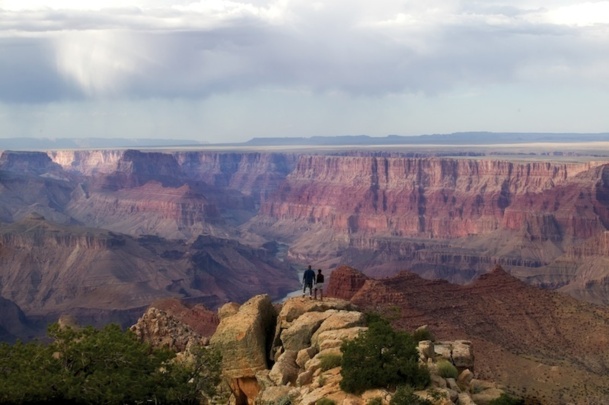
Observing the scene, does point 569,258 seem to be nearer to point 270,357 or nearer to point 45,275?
point 45,275

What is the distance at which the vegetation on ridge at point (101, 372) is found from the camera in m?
35.1

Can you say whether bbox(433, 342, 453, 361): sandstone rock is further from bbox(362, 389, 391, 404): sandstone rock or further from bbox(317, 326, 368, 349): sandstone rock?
bbox(362, 389, 391, 404): sandstone rock

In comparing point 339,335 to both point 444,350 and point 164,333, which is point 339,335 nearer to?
point 444,350

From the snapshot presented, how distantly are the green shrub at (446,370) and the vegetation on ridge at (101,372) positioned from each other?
25.6 ft

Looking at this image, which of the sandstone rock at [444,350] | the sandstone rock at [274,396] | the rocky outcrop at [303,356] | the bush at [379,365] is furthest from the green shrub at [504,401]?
the sandstone rock at [274,396]

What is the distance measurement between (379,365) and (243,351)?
24.0ft

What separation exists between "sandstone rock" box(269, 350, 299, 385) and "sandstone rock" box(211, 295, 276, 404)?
1.75 metres

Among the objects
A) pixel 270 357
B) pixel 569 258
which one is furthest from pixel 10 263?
pixel 270 357

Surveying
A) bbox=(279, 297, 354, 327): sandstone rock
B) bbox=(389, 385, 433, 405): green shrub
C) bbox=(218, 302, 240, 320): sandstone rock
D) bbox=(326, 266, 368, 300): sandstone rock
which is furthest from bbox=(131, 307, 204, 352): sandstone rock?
bbox=(326, 266, 368, 300): sandstone rock

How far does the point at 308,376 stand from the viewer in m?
35.2

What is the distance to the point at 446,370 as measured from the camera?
3616 centimetres

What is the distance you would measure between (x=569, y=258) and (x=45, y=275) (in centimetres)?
8796

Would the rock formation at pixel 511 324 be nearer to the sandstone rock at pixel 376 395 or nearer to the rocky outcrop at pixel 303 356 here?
the rocky outcrop at pixel 303 356

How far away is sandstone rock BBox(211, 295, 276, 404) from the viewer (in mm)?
38375
